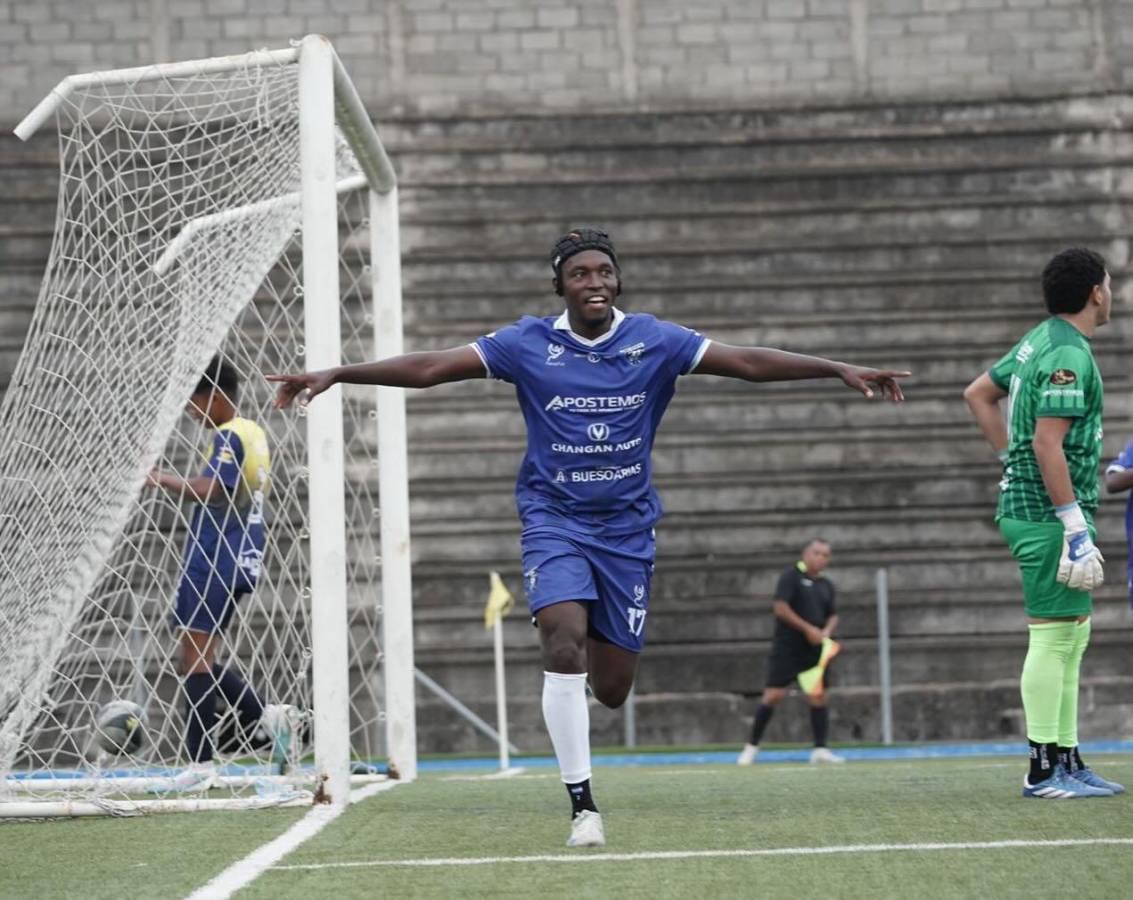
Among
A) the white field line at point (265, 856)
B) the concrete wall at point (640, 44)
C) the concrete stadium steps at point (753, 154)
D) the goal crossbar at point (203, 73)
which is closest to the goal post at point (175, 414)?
the goal crossbar at point (203, 73)

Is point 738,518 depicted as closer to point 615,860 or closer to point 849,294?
point 849,294

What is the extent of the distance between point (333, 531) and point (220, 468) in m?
1.40

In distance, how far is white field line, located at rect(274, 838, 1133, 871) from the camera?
5402 mm

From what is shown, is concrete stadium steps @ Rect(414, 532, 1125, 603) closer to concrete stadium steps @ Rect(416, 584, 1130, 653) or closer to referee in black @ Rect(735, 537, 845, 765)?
concrete stadium steps @ Rect(416, 584, 1130, 653)

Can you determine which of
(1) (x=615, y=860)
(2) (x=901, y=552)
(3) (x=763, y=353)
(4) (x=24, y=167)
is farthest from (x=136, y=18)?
(1) (x=615, y=860)

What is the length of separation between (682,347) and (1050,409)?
4.59 feet

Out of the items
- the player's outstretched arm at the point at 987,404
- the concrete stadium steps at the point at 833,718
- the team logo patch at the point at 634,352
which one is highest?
the team logo patch at the point at 634,352

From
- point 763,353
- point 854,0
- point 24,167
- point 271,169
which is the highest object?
point 854,0

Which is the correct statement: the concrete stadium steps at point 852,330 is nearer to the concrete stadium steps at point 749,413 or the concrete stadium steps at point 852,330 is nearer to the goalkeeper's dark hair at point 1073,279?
the concrete stadium steps at point 749,413

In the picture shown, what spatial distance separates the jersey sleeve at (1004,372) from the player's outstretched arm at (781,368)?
103 cm

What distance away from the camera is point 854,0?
1980 centimetres

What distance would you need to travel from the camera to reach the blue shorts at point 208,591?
8.81 m

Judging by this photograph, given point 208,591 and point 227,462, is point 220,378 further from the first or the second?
point 208,591

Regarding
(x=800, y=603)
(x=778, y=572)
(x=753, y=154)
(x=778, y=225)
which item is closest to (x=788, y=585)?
(x=800, y=603)
